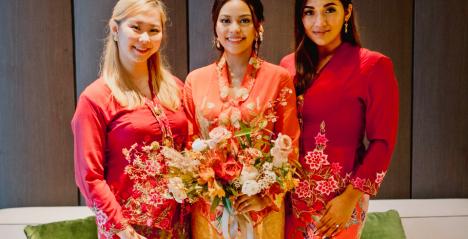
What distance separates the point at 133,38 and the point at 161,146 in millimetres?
448

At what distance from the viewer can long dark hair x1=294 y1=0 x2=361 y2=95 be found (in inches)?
88.0

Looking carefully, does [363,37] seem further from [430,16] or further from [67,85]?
[67,85]

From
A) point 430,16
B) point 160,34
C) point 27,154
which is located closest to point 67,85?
point 27,154

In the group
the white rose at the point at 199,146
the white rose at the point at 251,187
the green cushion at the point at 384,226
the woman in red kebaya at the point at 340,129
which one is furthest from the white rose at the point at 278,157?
the green cushion at the point at 384,226

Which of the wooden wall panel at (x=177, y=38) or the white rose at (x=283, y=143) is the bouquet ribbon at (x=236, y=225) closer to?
the white rose at (x=283, y=143)

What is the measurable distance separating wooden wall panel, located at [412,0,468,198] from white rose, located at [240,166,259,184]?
5.63ft

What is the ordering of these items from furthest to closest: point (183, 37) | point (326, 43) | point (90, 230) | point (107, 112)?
1. point (183, 37)
2. point (90, 230)
3. point (326, 43)
4. point (107, 112)

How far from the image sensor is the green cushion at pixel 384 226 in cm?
280

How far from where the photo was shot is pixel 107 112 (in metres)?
2.05

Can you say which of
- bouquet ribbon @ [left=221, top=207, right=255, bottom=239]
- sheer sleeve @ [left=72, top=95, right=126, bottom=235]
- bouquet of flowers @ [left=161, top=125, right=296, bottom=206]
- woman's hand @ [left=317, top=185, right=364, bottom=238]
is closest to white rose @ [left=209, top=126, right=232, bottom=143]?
bouquet of flowers @ [left=161, top=125, right=296, bottom=206]

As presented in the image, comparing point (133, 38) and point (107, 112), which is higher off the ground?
point (133, 38)

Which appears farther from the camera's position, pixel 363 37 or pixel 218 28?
pixel 363 37

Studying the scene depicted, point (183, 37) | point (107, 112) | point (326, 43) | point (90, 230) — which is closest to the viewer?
point (107, 112)

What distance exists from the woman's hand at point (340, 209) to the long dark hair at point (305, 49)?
47cm
